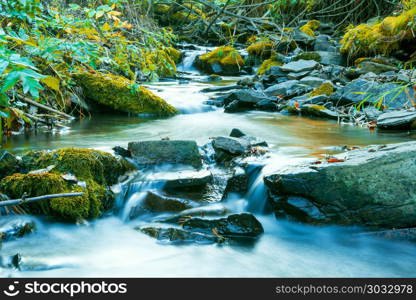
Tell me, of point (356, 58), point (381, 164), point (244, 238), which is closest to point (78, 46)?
point (244, 238)

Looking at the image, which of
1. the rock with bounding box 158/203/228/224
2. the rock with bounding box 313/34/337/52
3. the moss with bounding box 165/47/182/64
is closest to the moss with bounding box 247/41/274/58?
the rock with bounding box 313/34/337/52

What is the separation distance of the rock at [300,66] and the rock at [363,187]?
7044 millimetres

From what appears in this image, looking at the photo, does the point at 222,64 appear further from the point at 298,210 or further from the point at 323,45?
the point at 298,210

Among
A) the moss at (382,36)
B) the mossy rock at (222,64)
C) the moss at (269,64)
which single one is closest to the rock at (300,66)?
the moss at (269,64)

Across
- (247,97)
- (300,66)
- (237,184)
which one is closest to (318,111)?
(247,97)

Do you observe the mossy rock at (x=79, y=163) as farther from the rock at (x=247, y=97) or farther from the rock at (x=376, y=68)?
the rock at (x=376, y=68)

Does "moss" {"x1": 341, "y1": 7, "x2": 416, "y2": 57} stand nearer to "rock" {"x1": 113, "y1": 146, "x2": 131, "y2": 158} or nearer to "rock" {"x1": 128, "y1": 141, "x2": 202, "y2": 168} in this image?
"rock" {"x1": 128, "y1": 141, "x2": 202, "y2": 168}

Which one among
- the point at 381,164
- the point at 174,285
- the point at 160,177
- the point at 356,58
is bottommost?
the point at 174,285

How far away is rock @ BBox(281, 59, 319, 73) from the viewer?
1007 cm

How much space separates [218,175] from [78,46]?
1.74 meters

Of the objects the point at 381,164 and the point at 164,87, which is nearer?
the point at 381,164

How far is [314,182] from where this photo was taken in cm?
321

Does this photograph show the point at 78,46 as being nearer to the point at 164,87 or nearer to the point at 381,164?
the point at 381,164

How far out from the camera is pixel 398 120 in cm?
580
